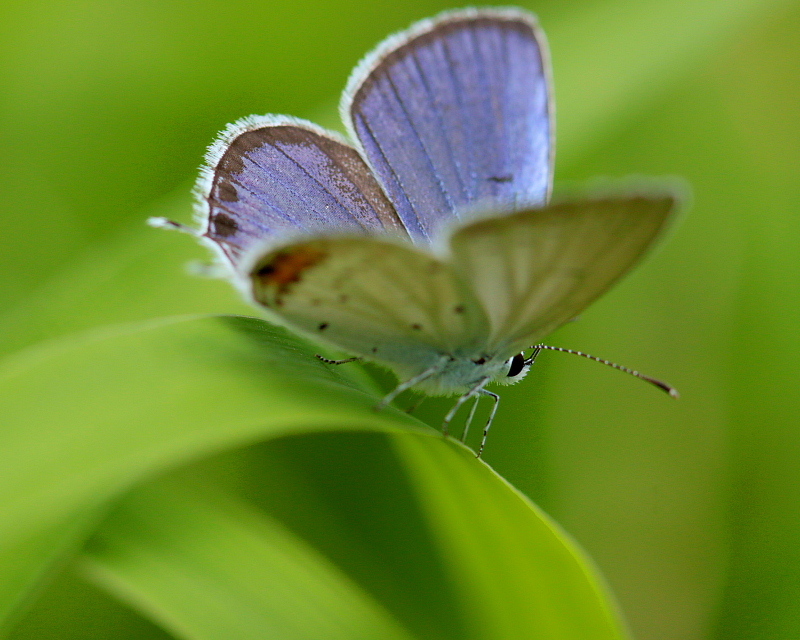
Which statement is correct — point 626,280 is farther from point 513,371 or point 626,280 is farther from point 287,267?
point 287,267

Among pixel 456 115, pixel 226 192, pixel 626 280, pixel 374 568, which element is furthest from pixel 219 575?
pixel 626 280

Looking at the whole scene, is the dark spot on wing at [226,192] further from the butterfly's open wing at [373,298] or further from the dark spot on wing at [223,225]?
the butterfly's open wing at [373,298]

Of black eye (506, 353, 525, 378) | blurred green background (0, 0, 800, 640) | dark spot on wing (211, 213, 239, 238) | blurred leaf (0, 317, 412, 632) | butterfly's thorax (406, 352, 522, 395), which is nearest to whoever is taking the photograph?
blurred leaf (0, 317, 412, 632)

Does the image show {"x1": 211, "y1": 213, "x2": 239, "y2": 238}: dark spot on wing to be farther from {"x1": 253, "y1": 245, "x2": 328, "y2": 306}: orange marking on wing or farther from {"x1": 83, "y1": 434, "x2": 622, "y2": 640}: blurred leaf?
{"x1": 83, "y1": 434, "x2": 622, "y2": 640}: blurred leaf

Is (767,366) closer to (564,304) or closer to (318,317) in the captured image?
(564,304)

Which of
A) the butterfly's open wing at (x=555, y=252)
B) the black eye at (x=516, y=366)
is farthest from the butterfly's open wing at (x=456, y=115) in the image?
the butterfly's open wing at (x=555, y=252)

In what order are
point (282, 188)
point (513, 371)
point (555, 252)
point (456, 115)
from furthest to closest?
point (456, 115) < point (513, 371) < point (282, 188) < point (555, 252)

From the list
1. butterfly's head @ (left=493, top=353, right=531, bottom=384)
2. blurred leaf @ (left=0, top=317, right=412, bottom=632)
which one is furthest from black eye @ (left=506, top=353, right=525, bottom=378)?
blurred leaf @ (left=0, top=317, right=412, bottom=632)
